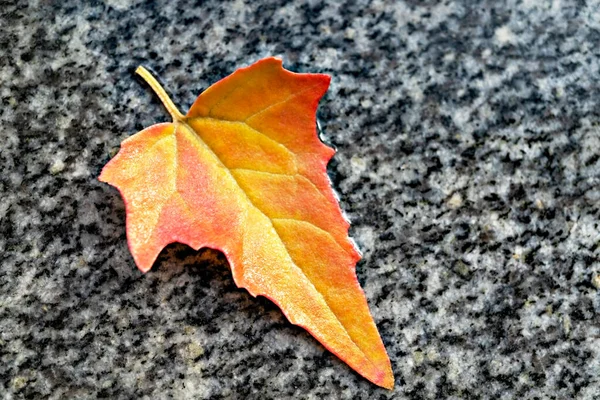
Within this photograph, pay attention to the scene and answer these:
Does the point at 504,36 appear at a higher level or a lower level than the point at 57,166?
higher

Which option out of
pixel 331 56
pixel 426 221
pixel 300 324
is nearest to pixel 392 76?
pixel 331 56

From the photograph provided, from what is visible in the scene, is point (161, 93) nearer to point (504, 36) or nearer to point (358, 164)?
point (358, 164)

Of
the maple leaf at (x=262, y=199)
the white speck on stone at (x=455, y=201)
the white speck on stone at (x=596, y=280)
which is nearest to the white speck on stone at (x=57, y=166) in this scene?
the maple leaf at (x=262, y=199)

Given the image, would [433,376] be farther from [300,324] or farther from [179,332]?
[179,332]

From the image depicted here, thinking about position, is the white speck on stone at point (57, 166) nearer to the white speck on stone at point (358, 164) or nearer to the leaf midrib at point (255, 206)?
the leaf midrib at point (255, 206)

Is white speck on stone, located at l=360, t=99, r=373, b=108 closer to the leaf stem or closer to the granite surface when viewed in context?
the granite surface

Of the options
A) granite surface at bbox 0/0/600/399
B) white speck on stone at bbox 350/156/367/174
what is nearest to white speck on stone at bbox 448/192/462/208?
granite surface at bbox 0/0/600/399

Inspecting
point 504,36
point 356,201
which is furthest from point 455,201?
point 504,36
